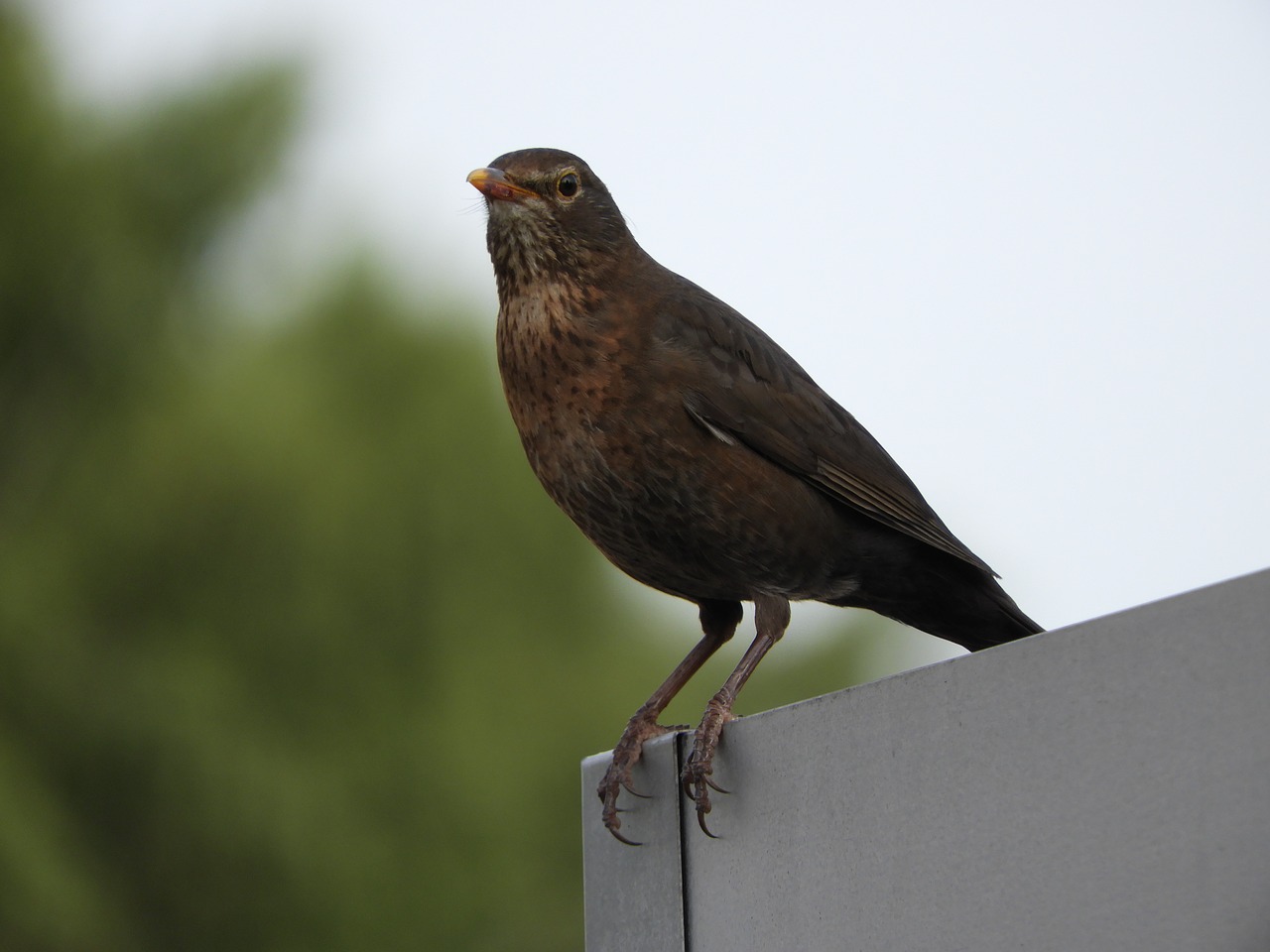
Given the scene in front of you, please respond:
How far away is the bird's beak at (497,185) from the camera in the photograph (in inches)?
129

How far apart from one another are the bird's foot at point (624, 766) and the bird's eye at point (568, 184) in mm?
1349

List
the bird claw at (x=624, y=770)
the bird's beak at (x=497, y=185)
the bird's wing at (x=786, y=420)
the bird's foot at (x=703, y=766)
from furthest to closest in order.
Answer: the bird's beak at (x=497, y=185) → the bird's wing at (x=786, y=420) → the bird claw at (x=624, y=770) → the bird's foot at (x=703, y=766)

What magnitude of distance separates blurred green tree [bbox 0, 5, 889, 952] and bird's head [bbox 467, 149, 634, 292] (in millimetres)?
8362

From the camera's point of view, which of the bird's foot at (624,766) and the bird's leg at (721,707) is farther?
the bird's foot at (624,766)

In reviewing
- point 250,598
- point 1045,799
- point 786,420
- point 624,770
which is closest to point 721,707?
point 624,770

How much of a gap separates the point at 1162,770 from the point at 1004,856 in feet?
0.84

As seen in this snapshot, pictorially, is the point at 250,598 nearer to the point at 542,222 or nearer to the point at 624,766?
the point at 542,222

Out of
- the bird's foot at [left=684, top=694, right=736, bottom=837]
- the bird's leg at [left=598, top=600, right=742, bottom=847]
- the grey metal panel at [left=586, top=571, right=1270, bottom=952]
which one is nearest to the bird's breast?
the bird's leg at [left=598, top=600, right=742, bottom=847]

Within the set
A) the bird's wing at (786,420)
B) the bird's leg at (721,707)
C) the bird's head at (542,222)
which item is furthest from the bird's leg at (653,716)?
the bird's head at (542,222)

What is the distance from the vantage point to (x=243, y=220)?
13.7 meters

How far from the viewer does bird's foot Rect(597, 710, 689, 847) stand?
2.56m

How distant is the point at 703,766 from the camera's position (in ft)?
7.91

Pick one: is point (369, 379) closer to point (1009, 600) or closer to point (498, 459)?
point (498, 459)

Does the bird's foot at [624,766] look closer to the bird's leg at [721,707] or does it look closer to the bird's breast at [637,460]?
the bird's leg at [721,707]
